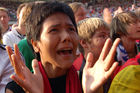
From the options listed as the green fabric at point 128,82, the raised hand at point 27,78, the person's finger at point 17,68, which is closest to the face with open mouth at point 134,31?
the green fabric at point 128,82

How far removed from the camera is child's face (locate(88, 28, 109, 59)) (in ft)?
6.78

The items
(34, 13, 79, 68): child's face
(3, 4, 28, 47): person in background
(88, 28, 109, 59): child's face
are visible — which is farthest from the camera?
(3, 4, 28, 47): person in background

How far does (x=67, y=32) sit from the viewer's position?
4.31ft

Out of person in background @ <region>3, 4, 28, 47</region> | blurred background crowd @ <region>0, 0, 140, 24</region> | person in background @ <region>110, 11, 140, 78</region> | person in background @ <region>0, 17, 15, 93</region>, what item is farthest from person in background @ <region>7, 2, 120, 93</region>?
blurred background crowd @ <region>0, 0, 140, 24</region>

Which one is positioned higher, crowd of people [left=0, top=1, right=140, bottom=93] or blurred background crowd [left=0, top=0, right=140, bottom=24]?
crowd of people [left=0, top=1, right=140, bottom=93]

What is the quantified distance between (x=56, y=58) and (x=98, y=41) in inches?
36.4

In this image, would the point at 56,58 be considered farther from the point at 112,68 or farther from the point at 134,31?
the point at 134,31

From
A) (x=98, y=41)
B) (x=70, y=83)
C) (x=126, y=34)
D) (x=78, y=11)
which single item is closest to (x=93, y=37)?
(x=98, y=41)

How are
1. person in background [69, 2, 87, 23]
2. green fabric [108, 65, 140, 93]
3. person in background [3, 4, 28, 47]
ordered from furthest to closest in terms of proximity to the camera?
person in background [69, 2, 87, 23] → person in background [3, 4, 28, 47] → green fabric [108, 65, 140, 93]

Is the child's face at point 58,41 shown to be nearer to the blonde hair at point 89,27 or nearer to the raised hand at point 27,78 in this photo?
the raised hand at point 27,78

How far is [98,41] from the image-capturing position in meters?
2.07

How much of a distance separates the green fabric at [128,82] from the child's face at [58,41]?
1.29 ft

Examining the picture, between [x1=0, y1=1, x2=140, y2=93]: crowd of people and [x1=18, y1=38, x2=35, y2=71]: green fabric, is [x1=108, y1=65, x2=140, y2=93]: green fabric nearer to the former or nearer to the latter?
[x1=0, y1=1, x2=140, y2=93]: crowd of people

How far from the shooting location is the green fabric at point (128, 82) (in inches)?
39.1
